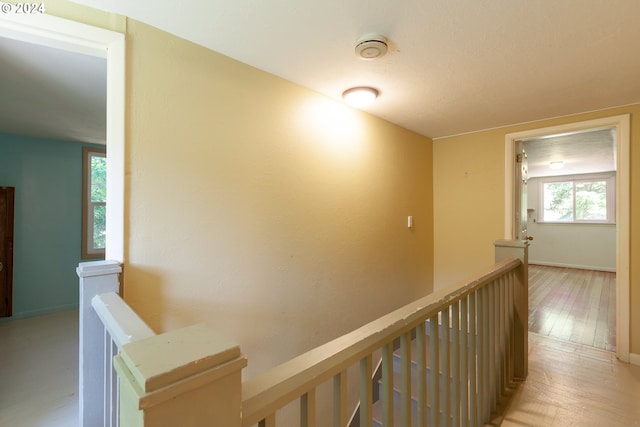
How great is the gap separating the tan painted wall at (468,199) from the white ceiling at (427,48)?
66 centimetres

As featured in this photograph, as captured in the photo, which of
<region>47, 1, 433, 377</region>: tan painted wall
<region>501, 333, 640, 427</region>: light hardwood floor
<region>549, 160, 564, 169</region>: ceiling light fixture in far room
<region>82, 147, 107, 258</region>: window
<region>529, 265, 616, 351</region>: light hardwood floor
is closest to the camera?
<region>47, 1, 433, 377</region>: tan painted wall

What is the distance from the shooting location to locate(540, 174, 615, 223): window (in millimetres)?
5926

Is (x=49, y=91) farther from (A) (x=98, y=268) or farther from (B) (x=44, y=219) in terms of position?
(B) (x=44, y=219)

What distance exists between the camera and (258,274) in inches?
70.6

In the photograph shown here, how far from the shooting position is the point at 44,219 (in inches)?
139

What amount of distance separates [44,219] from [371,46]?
14.5ft

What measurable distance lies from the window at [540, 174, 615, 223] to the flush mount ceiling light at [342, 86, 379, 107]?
268 inches

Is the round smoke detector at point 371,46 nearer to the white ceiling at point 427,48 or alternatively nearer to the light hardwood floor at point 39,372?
the white ceiling at point 427,48

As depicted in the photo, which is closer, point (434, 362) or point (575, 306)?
point (434, 362)

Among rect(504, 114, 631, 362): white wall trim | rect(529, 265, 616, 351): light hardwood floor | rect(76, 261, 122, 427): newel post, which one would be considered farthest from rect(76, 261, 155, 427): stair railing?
rect(529, 265, 616, 351): light hardwood floor

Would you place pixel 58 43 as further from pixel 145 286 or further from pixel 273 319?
pixel 273 319

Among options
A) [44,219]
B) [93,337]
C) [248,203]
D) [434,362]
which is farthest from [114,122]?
[44,219]

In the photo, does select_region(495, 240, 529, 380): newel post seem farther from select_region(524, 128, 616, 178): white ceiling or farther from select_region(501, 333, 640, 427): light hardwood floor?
select_region(524, 128, 616, 178): white ceiling

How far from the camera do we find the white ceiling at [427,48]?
1.26 m
